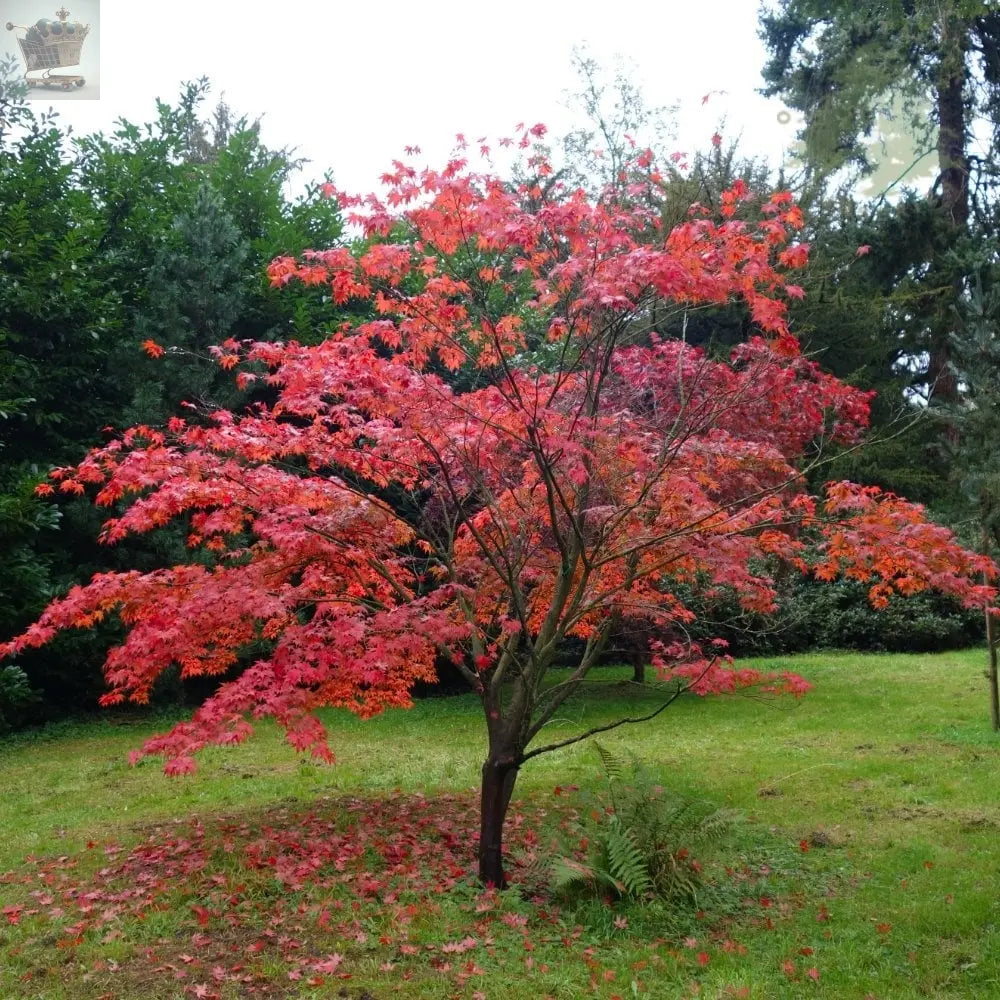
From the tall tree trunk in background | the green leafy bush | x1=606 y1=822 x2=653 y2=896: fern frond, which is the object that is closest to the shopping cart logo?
the green leafy bush

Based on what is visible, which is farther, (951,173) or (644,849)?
(951,173)

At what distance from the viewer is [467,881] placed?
489 cm

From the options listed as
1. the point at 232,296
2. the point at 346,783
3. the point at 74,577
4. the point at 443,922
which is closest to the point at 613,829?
the point at 443,922

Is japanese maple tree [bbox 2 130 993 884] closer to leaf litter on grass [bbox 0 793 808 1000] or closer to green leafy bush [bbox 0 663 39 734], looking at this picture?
leaf litter on grass [bbox 0 793 808 1000]

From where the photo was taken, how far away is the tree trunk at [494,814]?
4867 millimetres

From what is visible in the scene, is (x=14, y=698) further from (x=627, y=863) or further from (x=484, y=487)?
(x=627, y=863)

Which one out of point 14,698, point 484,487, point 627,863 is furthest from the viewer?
point 14,698

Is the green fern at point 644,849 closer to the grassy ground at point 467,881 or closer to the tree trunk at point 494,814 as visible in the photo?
the grassy ground at point 467,881

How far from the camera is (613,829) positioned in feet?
Result: 15.4

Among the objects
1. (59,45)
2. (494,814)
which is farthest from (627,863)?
(59,45)

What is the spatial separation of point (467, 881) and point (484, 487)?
2233 millimetres

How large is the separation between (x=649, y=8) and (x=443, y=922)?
648 inches

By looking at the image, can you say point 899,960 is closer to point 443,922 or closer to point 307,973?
Result: point 443,922

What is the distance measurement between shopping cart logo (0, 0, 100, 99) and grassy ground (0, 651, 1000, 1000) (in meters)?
10.7
